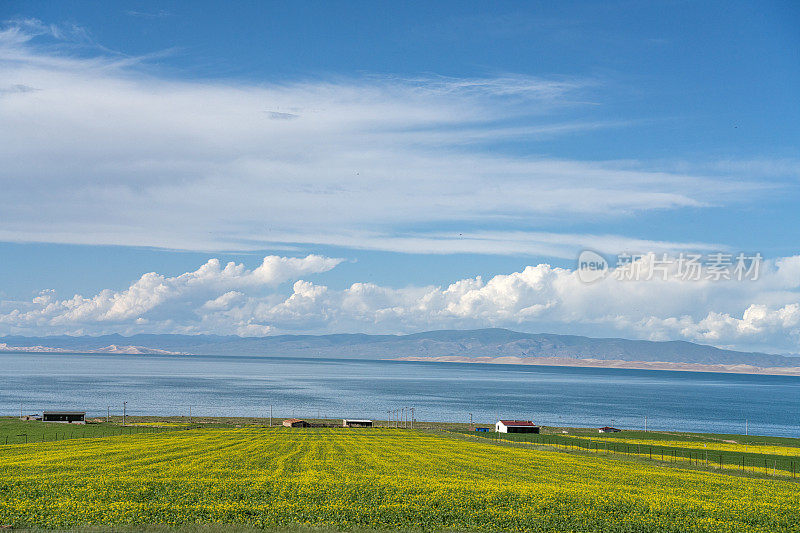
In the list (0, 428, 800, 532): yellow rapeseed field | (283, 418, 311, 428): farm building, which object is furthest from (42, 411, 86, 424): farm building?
(0, 428, 800, 532): yellow rapeseed field

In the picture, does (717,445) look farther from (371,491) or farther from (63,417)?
(63,417)

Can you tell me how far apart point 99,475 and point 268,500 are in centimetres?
2128

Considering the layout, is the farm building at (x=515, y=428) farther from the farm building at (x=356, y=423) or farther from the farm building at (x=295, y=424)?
the farm building at (x=295, y=424)

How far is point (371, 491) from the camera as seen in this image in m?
56.2

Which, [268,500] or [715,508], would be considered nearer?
[268,500]

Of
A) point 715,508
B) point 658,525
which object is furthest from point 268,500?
point 715,508

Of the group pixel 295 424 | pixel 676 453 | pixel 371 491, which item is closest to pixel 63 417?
pixel 295 424

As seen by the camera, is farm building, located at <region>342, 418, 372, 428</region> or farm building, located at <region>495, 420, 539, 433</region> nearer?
farm building, located at <region>495, 420, 539, 433</region>

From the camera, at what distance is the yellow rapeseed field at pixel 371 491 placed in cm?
4694

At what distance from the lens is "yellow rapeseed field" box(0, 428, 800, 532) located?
46938mm

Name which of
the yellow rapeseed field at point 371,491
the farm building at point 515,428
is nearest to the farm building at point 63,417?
the yellow rapeseed field at point 371,491

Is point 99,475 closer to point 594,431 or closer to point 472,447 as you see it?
point 472,447

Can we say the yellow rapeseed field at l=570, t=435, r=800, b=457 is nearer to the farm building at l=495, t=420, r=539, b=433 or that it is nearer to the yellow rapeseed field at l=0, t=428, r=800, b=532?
the farm building at l=495, t=420, r=539, b=433

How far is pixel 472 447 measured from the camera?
10550 cm
